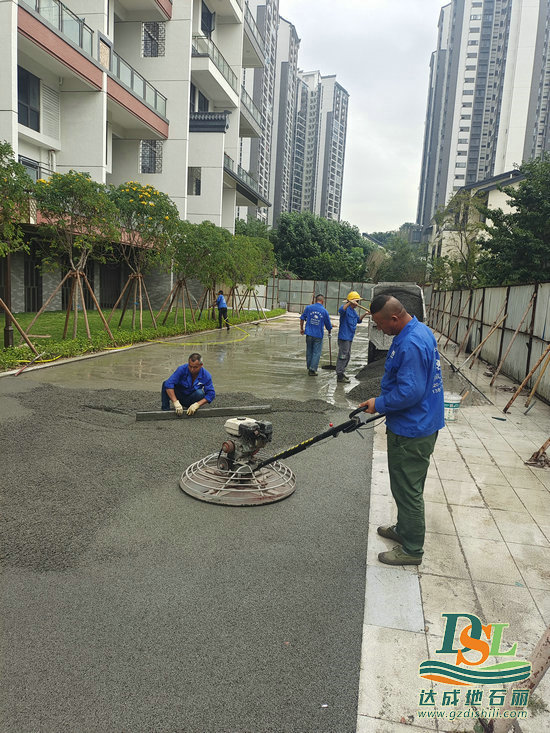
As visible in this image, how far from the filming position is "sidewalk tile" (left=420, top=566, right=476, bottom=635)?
306cm

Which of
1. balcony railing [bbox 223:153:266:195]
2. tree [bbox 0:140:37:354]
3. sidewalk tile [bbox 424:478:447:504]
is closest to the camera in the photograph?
sidewalk tile [bbox 424:478:447:504]

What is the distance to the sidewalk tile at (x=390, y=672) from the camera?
7.89ft

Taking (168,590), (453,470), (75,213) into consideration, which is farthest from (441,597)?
(75,213)

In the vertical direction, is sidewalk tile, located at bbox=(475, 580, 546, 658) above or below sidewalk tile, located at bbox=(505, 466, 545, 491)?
above

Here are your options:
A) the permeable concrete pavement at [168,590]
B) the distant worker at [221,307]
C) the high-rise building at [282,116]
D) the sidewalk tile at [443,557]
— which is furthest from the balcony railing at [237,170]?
the high-rise building at [282,116]

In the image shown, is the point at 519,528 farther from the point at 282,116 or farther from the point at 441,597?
the point at 282,116

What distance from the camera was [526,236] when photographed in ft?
61.2

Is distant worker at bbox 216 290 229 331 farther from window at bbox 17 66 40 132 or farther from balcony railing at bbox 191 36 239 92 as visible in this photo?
balcony railing at bbox 191 36 239 92

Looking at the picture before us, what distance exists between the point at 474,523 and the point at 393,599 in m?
1.48

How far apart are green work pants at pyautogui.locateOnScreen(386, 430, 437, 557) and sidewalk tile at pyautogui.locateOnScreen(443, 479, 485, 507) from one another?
136cm

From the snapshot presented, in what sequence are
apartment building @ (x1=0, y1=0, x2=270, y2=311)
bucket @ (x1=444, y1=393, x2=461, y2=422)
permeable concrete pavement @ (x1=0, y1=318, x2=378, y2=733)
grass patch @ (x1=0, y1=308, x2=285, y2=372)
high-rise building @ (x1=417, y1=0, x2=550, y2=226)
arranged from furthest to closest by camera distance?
1. high-rise building @ (x1=417, y1=0, x2=550, y2=226)
2. apartment building @ (x1=0, y1=0, x2=270, y2=311)
3. grass patch @ (x1=0, y1=308, x2=285, y2=372)
4. bucket @ (x1=444, y1=393, x2=461, y2=422)
5. permeable concrete pavement @ (x1=0, y1=318, x2=378, y2=733)

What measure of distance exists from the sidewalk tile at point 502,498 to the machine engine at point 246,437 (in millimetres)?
2153

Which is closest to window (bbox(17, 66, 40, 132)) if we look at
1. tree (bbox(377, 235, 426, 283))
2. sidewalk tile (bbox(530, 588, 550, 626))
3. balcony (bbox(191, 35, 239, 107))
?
balcony (bbox(191, 35, 239, 107))

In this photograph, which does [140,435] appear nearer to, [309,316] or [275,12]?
[309,316]
